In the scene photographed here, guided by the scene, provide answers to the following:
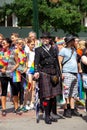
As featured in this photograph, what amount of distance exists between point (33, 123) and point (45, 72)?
1.01 meters

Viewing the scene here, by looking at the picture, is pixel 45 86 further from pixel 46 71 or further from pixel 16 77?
pixel 16 77

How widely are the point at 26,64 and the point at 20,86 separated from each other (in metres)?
0.50

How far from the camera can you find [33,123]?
Answer: 29.9 feet

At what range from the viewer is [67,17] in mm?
34312

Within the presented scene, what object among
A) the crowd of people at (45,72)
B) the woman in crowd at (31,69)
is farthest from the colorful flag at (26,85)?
the woman in crowd at (31,69)

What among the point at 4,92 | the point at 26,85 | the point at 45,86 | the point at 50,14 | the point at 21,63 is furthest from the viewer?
the point at 50,14

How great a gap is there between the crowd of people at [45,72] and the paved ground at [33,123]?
0.19 meters

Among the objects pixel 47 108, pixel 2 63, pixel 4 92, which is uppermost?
pixel 2 63

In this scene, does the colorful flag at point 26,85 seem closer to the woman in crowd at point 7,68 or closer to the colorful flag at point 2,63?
the woman in crowd at point 7,68

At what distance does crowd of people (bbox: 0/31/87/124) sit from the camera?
9031 mm

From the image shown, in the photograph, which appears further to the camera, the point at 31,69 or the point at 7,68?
the point at 31,69

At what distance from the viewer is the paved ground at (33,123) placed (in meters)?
8.69

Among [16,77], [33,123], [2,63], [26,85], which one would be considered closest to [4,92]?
[16,77]

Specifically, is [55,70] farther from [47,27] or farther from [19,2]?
[19,2]
